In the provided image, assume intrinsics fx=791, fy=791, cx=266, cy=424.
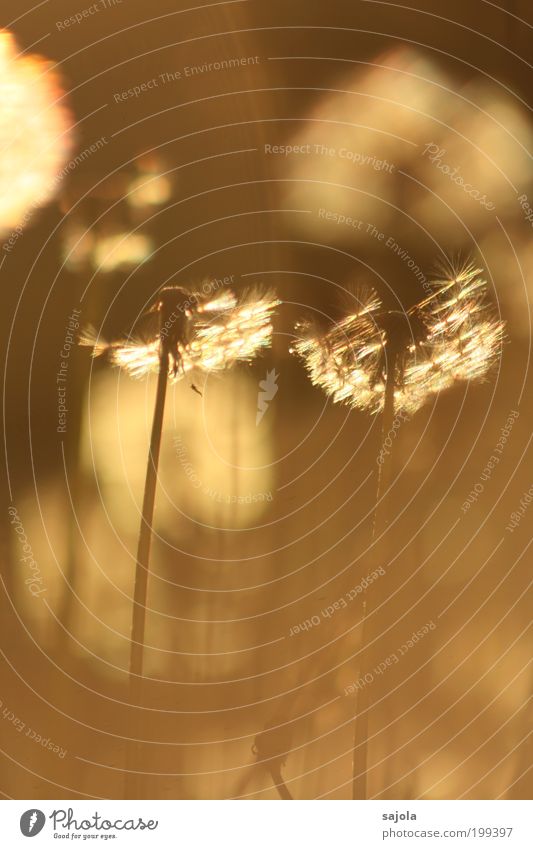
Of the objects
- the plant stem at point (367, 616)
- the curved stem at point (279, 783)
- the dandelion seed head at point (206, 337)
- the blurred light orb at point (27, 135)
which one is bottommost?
the curved stem at point (279, 783)

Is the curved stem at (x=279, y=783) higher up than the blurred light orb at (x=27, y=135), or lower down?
lower down

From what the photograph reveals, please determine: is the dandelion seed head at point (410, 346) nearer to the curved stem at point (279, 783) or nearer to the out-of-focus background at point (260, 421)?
the out-of-focus background at point (260, 421)

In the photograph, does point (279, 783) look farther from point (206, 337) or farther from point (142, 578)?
point (206, 337)

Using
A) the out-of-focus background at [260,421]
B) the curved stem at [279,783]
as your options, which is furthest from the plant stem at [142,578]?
the curved stem at [279,783]

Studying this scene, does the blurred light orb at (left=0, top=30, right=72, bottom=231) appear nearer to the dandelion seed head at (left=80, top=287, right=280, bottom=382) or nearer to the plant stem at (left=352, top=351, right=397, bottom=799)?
the dandelion seed head at (left=80, top=287, right=280, bottom=382)

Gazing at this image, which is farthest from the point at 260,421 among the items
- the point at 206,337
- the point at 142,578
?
the point at 142,578
